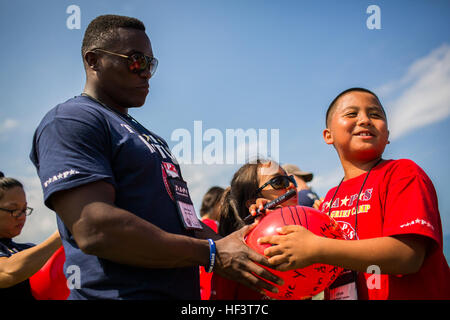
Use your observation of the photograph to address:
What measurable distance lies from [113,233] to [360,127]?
81.7 inches

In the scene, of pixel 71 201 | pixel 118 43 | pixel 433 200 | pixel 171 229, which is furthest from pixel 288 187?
pixel 71 201

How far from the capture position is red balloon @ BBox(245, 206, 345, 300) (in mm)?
2445

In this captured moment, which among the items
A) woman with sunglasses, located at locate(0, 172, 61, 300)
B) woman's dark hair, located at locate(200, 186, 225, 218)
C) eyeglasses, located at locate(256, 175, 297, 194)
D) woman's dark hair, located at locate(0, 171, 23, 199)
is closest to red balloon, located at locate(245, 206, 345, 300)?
eyeglasses, located at locate(256, 175, 297, 194)

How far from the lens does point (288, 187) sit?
3.86 meters

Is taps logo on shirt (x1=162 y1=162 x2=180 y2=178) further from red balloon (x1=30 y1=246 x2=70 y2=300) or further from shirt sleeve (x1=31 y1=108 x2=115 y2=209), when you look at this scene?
red balloon (x1=30 y1=246 x2=70 y2=300)

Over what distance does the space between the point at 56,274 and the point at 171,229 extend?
3.34 meters

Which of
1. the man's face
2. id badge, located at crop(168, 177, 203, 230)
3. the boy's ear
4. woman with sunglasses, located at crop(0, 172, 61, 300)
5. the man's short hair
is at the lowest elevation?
woman with sunglasses, located at crop(0, 172, 61, 300)

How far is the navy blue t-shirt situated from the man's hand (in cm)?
26

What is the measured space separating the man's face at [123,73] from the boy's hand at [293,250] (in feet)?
4.75

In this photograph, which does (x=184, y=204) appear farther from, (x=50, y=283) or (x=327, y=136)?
(x=50, y=283)

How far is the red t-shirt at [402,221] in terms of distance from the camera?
95.2 inches

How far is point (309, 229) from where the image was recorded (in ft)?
8.07

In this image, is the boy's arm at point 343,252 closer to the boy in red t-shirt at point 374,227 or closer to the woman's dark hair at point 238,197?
the boy in red t-shirt at point 374,227
